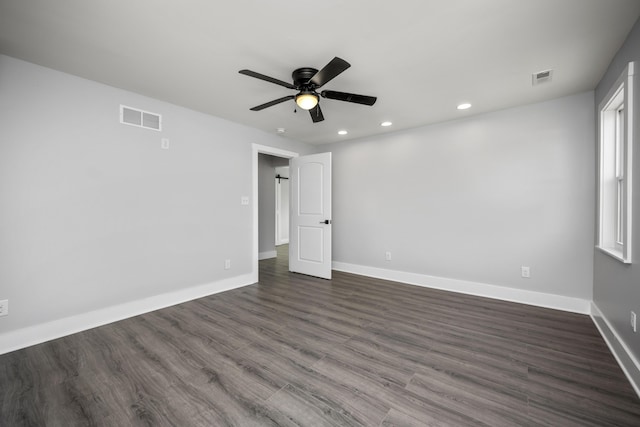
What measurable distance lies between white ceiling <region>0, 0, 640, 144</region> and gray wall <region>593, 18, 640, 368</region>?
12 centimetres

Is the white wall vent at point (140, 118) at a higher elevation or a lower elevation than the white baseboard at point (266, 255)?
higher

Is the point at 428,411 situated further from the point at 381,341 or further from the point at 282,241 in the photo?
the point at 282,241

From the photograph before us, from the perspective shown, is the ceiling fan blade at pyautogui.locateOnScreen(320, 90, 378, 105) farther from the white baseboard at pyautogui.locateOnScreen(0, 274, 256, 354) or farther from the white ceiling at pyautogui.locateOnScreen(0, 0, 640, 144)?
the white baseboard at pyautogui.locateOnScreen(0, 274, 256, 354)

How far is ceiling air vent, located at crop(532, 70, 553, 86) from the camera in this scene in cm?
253

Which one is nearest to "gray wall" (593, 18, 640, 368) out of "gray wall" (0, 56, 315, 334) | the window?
the window

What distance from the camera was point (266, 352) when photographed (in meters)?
2.25

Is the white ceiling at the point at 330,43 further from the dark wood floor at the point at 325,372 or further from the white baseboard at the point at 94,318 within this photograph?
the dark wood floor at the point at 325,372

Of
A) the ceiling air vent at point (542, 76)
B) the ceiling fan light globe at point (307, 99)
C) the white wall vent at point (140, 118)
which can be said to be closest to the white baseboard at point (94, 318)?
the white wall vent at point (140, 118)

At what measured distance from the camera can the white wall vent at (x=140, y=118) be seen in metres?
2.94

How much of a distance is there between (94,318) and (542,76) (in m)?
4.99

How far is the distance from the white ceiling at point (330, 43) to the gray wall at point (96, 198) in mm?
332

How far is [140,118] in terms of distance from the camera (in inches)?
121

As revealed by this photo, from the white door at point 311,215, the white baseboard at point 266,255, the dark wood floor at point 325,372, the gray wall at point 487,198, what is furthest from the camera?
the white baseboard at point 266,255

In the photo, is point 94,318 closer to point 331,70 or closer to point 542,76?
point 331,70
